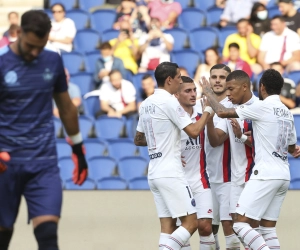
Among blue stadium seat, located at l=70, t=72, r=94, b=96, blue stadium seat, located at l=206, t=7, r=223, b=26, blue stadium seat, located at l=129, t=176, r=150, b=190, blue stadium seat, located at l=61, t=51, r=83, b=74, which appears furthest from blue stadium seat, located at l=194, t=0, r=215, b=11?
blue stadium seat, located at l=129, t=176, r=150, b=190

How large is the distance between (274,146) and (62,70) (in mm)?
2430

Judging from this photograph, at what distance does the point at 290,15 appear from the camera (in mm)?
14055

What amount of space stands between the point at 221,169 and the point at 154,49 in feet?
19.3

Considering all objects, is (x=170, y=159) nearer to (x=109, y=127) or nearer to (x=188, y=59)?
(x=109, y=127)

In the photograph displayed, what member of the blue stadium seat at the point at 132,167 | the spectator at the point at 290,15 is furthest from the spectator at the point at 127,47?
the spectator at the point at 290,15

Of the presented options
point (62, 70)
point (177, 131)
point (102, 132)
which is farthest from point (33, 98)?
point (102, 132)

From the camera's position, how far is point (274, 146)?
296 inches

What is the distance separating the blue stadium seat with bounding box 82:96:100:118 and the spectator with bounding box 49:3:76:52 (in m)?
1.69

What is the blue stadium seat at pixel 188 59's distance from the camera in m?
14.0

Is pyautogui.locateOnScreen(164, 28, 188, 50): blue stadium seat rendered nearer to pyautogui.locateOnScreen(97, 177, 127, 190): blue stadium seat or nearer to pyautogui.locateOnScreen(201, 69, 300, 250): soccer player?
pyautogui.locateOnScreen(97, 177, 127, 190): blue stadium seat

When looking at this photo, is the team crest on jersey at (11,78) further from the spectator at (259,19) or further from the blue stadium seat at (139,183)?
the spectator at (259,19)

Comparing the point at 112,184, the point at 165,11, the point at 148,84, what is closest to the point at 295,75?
the point at 148,84

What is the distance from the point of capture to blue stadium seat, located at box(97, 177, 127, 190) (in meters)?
12.0

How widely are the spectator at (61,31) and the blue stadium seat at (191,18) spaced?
206 cm
